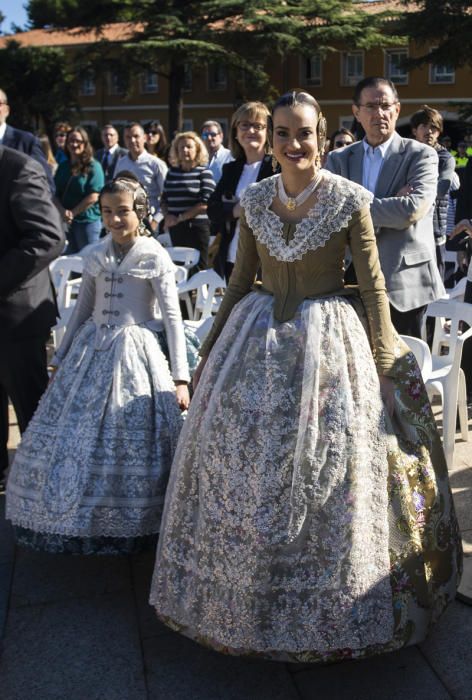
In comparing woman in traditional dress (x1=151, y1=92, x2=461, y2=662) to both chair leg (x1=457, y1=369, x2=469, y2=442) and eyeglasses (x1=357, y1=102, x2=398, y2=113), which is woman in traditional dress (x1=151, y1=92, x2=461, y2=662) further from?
chair leg (x1=457, y1=369, x2=469, y2=442)

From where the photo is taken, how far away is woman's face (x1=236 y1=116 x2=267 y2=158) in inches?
189

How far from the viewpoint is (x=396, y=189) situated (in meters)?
3.85

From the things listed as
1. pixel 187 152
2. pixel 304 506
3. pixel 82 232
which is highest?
pixel 187 152

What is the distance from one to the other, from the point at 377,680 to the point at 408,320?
203cm

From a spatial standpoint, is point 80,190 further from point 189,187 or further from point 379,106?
point 379,106

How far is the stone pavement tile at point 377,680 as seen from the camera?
7.97 ft

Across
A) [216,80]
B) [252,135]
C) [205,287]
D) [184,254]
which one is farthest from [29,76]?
Result: [252,135]

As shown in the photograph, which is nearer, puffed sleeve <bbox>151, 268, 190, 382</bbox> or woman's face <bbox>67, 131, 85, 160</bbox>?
puffed sleeve <bbox>151, 268, 190, 382</bbox>

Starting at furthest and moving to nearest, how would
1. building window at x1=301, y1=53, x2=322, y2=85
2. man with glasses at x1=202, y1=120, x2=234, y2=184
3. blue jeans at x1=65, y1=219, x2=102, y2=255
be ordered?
building window at x1=301, y1=53, x2=322, y2=85 < man with glasses at x1=202, y1=120, x2=234, y2=184 < blue jeans at x1=65, y1=219, x2=102, y2=255

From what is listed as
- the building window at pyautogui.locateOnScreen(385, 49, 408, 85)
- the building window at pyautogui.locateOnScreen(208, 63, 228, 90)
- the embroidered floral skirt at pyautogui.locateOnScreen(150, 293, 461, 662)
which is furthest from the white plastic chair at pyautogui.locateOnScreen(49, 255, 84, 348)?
the building window at pyautogui.locateOnScreen(208, 63, 228, 90)

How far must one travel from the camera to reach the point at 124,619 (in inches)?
114

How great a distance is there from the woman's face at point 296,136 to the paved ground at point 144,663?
64.4 inches

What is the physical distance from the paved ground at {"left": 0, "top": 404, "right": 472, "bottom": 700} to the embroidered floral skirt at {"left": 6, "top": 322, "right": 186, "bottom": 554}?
0.71 feet

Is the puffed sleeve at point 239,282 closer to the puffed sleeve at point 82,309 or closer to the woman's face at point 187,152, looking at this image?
the puffed sleeve at point 82,309
